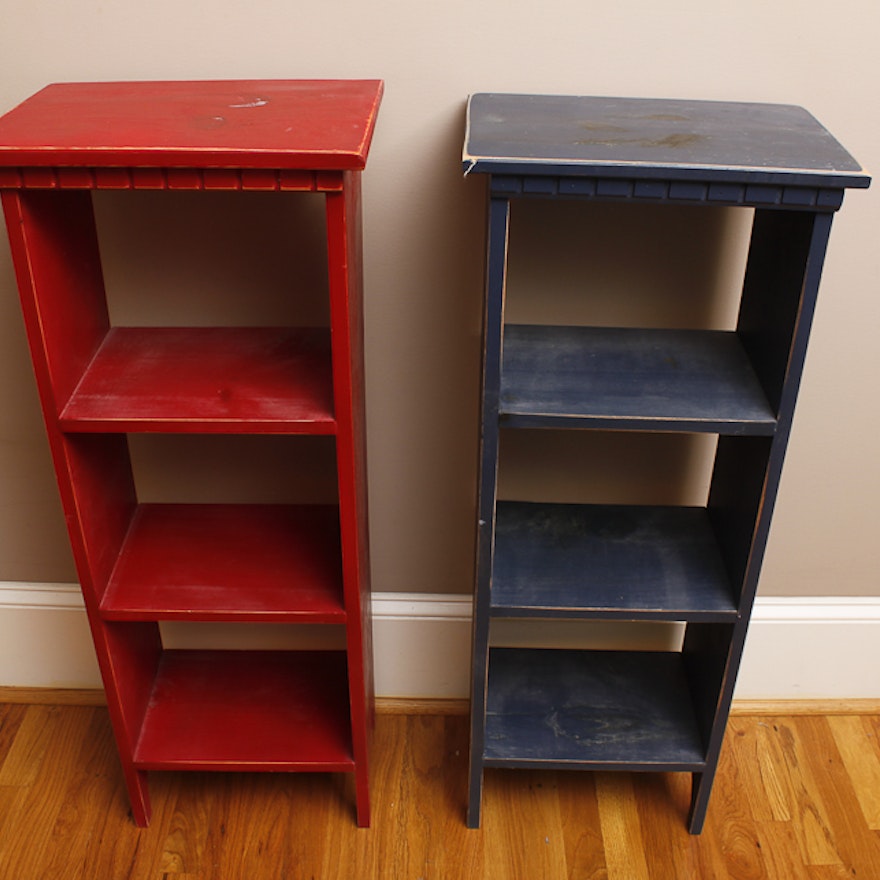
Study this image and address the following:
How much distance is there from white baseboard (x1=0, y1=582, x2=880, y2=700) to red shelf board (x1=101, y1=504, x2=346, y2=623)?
29 cm

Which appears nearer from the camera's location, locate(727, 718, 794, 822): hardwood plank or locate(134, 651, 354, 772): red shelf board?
locate(134, 651, 354, 772): red shelf board

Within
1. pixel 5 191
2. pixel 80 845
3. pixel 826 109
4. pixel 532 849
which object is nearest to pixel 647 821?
pixel 532 849

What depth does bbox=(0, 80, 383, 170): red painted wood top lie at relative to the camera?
1.07 metres

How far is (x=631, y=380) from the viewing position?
132 centimetres

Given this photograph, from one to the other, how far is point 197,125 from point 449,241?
1.44 feet

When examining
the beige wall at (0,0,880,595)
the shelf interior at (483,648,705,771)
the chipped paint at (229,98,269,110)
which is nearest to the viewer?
the chipped paint at (229,98,269,110)

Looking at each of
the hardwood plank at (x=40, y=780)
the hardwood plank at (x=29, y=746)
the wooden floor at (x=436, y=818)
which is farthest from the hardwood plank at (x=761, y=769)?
the hardwood plank at (x=29, y=746)

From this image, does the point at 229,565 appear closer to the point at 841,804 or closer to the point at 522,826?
the point at 522,826

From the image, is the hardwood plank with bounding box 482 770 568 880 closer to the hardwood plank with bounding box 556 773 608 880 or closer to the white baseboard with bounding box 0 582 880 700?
the hardwood plank with bounding box 556 773 608 880

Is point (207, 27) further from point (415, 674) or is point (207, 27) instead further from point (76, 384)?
point (415, 674)

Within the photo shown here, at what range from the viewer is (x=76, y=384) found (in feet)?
4.32

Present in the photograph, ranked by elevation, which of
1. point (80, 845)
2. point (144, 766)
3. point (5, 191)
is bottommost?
point (80, 845)

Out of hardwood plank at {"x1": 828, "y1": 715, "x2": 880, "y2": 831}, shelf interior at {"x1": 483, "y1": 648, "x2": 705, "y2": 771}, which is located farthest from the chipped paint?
hardwood plank at {"x1": 828, "y1": 715, "x2": 880, "y2": 831}

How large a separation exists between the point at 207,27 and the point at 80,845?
1.31 metres
